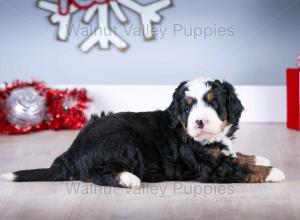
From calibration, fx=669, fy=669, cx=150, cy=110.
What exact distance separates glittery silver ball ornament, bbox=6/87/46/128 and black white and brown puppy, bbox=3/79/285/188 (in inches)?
56.2

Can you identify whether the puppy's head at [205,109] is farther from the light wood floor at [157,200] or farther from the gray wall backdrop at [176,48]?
the gray wall backdrop at [176,48]

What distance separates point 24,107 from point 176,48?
1202 mm

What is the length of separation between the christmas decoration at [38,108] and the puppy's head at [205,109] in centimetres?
170

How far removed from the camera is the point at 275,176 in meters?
3.30

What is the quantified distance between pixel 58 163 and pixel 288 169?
4.05 feet

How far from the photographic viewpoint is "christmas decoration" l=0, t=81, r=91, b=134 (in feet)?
15.8

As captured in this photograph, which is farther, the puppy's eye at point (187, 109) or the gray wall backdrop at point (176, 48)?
the gray wall backdrop at point (176, 48)

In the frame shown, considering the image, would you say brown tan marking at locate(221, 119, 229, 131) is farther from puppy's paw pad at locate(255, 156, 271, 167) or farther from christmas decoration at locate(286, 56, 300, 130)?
christmas decoration at locate(286, 56, 300, 130)

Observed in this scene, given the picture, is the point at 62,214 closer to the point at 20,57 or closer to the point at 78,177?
the point at 78,177

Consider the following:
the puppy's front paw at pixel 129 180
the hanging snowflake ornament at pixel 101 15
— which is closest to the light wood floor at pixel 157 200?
the puppy's front paw at pixel 129 180

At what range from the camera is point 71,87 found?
5098 mm

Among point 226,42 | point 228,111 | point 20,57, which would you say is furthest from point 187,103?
point 20,57

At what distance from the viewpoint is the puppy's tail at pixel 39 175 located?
11.2 ft

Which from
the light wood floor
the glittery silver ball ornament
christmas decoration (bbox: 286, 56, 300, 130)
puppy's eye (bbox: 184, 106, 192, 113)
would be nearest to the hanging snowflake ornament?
the glittery silver ball ornament
